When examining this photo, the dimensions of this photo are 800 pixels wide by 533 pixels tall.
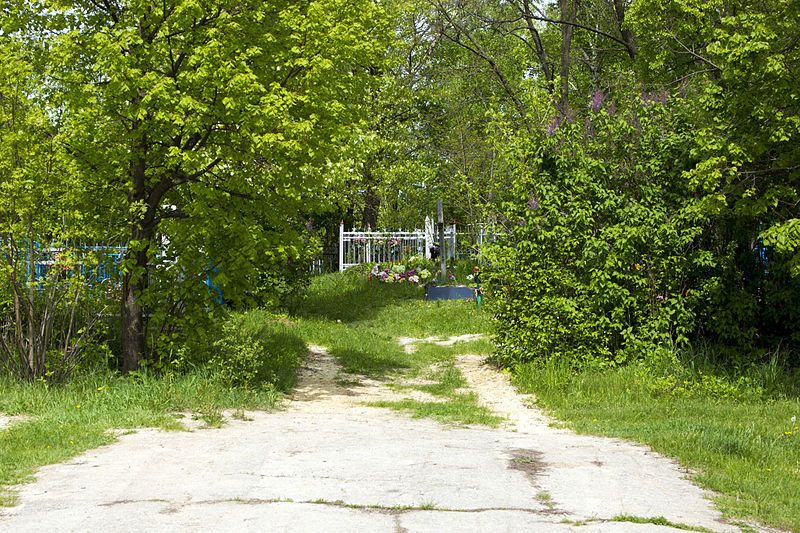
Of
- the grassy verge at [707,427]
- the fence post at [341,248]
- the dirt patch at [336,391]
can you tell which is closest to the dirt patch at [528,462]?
the grassy verge at [707,427]

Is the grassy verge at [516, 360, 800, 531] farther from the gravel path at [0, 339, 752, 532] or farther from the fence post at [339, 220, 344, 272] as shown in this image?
the fence post at [339, 220, 344, 272]

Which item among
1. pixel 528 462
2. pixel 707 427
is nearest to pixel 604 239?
pixel 707 427

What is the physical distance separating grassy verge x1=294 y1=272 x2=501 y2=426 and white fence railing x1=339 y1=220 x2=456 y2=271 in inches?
70.3

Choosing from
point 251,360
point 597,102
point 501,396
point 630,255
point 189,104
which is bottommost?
point 501,396

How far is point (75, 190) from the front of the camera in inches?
432

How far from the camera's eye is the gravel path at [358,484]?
546 centimetres

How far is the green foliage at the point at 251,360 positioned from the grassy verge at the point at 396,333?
1.06 meters

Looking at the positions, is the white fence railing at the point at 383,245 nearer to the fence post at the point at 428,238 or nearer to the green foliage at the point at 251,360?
the fence post at the point at 428,238

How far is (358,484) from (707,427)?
4194mm

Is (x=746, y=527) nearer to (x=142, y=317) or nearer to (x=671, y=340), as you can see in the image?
(x=671, y=340)

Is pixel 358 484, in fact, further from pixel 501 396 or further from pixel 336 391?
pixel 336 391

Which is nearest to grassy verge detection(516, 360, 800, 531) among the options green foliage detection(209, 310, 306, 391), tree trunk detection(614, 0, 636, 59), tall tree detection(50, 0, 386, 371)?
green foliage detection(209, 310, 306, 391)

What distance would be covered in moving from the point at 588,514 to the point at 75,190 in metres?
7.75

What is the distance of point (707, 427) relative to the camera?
8992 millimetres
